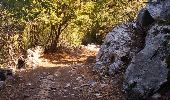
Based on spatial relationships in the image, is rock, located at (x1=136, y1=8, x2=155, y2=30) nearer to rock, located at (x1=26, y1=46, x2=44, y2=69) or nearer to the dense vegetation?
the dense vegetation

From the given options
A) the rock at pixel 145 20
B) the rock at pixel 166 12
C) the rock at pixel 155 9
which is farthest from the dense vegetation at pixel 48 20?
the rock at pixel 166 12

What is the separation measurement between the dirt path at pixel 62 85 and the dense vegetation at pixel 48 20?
3718mm

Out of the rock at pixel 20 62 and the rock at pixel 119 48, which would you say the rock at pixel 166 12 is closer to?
the rock at pixel 119 48

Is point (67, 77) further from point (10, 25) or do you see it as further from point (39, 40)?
point (39, 40)

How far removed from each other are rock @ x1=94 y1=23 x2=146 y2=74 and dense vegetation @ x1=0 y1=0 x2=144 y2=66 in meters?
2.51

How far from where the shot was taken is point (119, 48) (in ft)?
43.4

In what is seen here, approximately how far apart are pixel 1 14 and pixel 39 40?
12.3 ft

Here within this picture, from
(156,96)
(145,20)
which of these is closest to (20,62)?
(145,20)

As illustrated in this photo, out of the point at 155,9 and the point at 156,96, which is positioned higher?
the point at 155,9

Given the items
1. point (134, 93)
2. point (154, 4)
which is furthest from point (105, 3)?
point (134, 93)

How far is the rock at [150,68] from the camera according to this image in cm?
901

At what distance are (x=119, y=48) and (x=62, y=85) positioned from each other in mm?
2644

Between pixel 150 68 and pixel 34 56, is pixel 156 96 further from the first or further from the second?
pixel 34 56

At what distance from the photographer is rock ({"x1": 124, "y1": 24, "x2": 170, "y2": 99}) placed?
9008 mm
